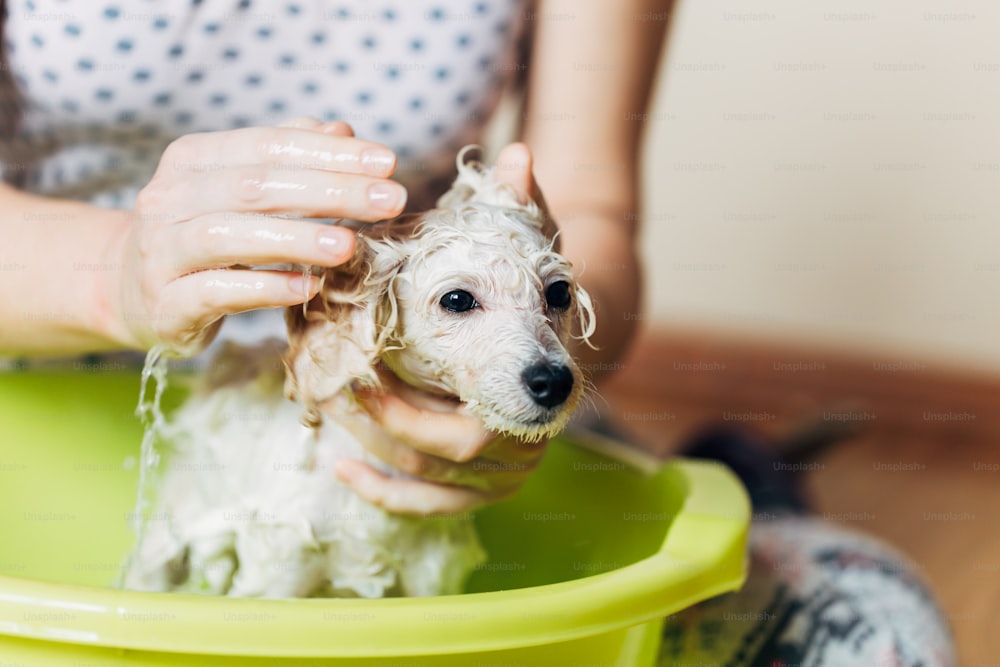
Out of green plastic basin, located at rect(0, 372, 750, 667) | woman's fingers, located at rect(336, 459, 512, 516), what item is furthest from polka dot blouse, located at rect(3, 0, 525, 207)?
woman's fingers, located at rect(336, 459, 512, 516)

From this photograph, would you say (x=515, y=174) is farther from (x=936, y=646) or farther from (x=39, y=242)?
(x=936, y=646)

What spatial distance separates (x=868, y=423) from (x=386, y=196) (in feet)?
4.62

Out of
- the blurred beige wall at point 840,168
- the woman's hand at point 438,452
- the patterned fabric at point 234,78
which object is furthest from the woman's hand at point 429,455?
the blurred beige wall at point 840,168

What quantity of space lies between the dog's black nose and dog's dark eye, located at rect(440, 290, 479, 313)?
0.07m

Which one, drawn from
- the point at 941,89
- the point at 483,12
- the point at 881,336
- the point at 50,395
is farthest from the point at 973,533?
the point at 50,395

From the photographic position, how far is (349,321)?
607 mm

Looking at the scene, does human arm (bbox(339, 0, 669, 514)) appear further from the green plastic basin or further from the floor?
the floor

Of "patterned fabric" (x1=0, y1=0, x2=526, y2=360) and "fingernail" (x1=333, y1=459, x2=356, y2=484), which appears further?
"patterned fabric" (x1=0, y1=0, x2=526, y2=360)

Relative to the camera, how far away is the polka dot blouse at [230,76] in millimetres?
854

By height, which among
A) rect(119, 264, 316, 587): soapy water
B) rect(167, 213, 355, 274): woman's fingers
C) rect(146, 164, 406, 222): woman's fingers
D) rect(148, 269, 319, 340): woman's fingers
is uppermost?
rect(146, 164, 406, 222): woman's fingers

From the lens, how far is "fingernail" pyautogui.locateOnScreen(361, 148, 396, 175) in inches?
20.9

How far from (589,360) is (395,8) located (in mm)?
389

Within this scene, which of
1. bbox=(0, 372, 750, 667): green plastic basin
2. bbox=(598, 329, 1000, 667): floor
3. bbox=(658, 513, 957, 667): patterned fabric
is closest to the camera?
bbox=(0, 372, 750, 667): green plastic basin

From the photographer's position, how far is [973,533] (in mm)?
1455
